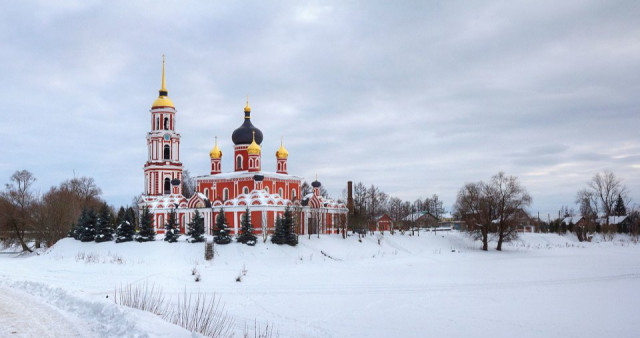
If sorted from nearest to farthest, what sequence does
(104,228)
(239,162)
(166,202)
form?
(104,228)
(166,202)
(239,162)

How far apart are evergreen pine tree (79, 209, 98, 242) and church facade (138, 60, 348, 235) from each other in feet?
19.3

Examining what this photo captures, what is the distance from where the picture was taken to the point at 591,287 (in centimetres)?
2269

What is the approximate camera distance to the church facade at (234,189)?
4309 cm

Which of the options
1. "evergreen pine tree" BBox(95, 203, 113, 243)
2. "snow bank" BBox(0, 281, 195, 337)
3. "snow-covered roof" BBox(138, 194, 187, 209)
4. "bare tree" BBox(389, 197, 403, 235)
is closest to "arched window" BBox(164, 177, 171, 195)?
"snow-covered roof" BBox(138, 194, 187, 209)

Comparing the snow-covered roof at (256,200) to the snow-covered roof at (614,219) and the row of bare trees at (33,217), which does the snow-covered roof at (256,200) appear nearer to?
the row of bare trees at (33,217)

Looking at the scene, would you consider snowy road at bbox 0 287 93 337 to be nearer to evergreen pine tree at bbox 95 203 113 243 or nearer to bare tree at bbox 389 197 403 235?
evergreen pine tree at bbox 95 203 113 243

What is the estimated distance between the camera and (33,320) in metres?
11.4

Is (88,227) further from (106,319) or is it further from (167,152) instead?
(106,319)

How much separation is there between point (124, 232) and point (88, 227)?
326 cm

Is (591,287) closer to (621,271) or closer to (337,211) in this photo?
(621,271)

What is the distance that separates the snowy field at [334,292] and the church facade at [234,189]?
5.39m

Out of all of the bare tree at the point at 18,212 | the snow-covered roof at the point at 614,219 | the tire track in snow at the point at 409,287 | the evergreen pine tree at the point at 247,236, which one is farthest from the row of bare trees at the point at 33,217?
the snow-covered roof at the point at 614,219

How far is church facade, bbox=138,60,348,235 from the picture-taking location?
4309cm

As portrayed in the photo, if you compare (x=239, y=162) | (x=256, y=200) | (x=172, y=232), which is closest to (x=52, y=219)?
(x=172, y=232)
